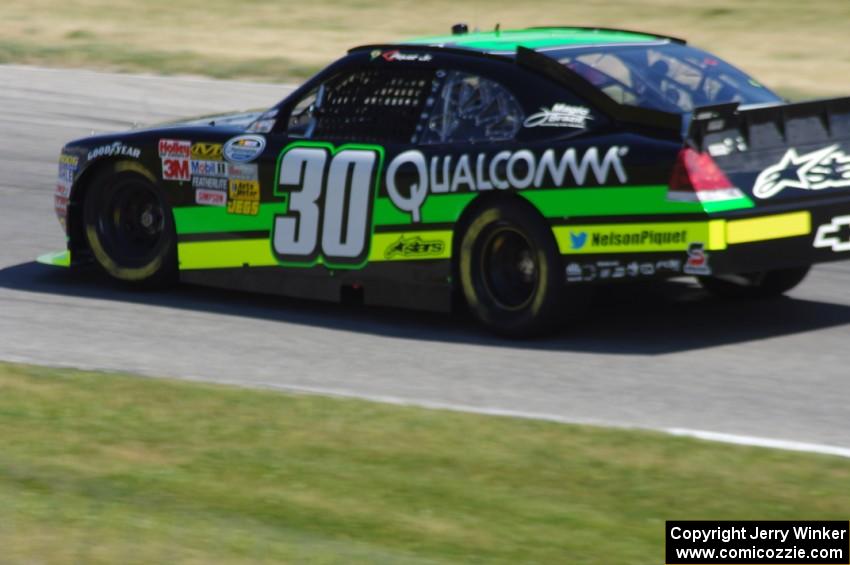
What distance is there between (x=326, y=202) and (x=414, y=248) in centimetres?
58

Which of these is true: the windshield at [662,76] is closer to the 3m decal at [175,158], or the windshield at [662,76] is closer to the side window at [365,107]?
the side window at [365,107]

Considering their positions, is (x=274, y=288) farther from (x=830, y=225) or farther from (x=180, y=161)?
(x=830, y=225)

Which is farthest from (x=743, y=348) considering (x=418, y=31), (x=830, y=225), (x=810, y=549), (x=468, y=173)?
(x=418, y=31)

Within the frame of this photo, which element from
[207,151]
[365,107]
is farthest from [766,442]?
[207,151]

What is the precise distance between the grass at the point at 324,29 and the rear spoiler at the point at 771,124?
11.0 meters

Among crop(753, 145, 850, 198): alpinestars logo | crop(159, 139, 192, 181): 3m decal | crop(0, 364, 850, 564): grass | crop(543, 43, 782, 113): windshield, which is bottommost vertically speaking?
crop(0, 364, 850, 564): grass

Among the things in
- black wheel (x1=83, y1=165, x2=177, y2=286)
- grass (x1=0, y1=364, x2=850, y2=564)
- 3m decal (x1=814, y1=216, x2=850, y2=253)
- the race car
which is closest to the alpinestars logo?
the race car

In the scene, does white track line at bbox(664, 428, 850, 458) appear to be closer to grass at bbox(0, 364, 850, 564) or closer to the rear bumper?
grass at bbox(0, 364, 850, 564)

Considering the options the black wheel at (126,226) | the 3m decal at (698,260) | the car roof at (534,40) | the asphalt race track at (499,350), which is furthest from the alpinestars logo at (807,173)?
the black wheel at (126,226)

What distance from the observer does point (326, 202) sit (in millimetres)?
8922

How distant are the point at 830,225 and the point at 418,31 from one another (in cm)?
1882

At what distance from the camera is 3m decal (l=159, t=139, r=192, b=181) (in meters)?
9.52

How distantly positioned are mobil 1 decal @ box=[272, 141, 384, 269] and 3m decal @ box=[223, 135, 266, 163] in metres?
0.18

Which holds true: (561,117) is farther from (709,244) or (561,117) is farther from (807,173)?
(807,173)
